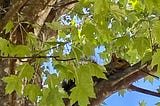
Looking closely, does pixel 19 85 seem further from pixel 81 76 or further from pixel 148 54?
pixel 148 54

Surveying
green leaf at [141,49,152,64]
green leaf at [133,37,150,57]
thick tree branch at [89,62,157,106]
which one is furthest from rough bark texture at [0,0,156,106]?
green leaf at [133,37,150,57]

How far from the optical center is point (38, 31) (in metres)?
1.94

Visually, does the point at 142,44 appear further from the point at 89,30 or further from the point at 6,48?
the point at 6,48

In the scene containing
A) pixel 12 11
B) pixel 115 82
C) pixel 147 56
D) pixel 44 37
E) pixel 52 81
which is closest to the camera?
pixel 12 11

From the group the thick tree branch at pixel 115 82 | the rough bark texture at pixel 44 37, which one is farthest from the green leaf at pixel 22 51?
the thick tree branch at pixel 115 82

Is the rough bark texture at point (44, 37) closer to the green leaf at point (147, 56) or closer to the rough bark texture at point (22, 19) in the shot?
the rough bark texture at point (22, 19)

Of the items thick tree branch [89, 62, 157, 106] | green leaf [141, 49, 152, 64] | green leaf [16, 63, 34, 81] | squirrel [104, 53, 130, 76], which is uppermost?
green leaf [16, 63, 34, 81]

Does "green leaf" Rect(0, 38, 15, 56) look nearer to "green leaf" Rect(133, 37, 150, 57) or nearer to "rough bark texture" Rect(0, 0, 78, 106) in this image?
"rough bark texture" Rect(0, 0, 78, 106)

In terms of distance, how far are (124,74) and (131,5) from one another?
906 millimetres

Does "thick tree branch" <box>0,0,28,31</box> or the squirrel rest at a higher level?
"thick tree branch" <box>0,0,28,31</box>

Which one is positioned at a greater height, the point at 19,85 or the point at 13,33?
the point at 13,33

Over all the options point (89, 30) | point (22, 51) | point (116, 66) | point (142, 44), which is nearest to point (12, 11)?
point (22, 51)

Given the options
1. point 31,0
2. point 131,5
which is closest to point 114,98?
point 131,5

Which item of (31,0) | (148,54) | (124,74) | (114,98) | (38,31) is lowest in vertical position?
(114,98)
